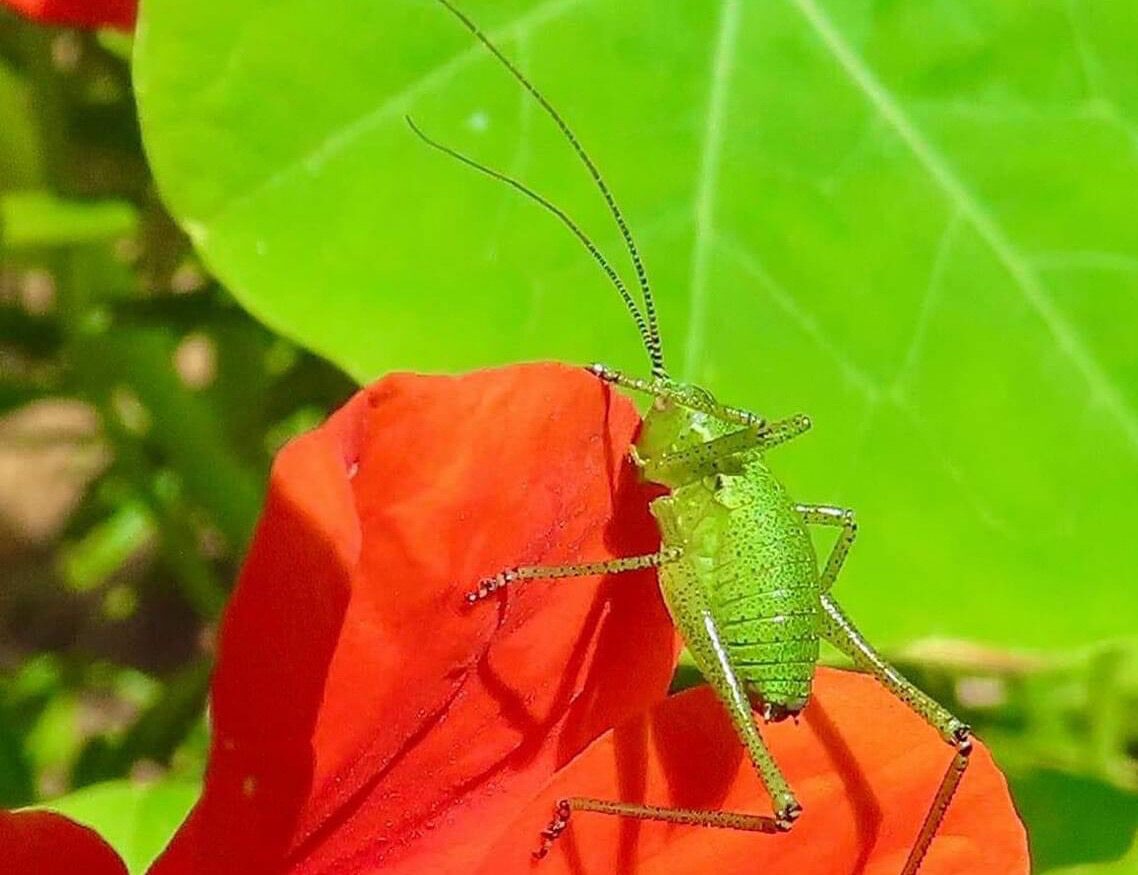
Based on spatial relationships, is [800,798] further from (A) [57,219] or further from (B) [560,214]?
(A) [57,219]

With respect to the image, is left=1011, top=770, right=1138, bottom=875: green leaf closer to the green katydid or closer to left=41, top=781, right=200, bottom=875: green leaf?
the green katydid

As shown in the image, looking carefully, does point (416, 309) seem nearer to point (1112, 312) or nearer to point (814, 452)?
point (814, 452)

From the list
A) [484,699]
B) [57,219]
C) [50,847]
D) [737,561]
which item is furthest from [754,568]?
[57,219]

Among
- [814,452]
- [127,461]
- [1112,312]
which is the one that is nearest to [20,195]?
[127,461]

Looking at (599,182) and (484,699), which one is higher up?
(599,182)

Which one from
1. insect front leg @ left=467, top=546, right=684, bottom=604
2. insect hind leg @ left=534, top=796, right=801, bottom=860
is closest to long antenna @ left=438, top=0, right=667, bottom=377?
insect front leg @ left=467, top=546, right=684, bottom=604

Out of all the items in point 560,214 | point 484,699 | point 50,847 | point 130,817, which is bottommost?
point 130,817
